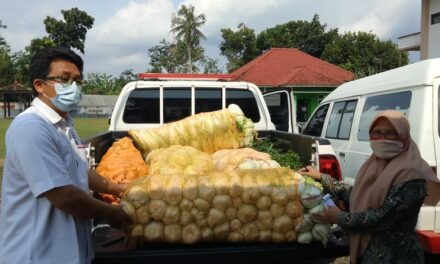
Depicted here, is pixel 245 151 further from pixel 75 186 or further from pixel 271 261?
pixel 75 186

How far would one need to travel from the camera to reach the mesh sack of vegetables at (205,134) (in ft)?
14.6

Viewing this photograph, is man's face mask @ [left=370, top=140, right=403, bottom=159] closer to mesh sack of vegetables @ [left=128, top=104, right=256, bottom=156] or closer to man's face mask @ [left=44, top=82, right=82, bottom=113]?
man's face mask @ [left=44, top=82, right=82, bottom=113]

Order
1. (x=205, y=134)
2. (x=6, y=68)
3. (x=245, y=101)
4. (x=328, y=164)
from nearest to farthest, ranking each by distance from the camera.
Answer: (x=328, y=164), (x=205, y=134), (x=245, y=101), (x=6, y=68)

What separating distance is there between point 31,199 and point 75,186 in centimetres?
21

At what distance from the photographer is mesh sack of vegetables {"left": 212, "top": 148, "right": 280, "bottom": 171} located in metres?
3.35

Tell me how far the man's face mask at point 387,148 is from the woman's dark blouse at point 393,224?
195 mm

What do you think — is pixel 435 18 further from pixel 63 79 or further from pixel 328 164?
pixel 63 79

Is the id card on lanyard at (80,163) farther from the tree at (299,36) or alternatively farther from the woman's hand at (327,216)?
the tree at (299,36)

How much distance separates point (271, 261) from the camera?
285 cm

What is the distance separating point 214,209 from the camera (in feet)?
9.18

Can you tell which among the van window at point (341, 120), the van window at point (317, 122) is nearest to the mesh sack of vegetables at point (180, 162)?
the van window at point (341, 120)

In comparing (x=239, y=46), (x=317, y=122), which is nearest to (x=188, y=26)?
(x=239, y=46)

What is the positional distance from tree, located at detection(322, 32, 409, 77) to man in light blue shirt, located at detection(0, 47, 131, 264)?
43.7 meters

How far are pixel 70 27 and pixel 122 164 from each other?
2710 inches
